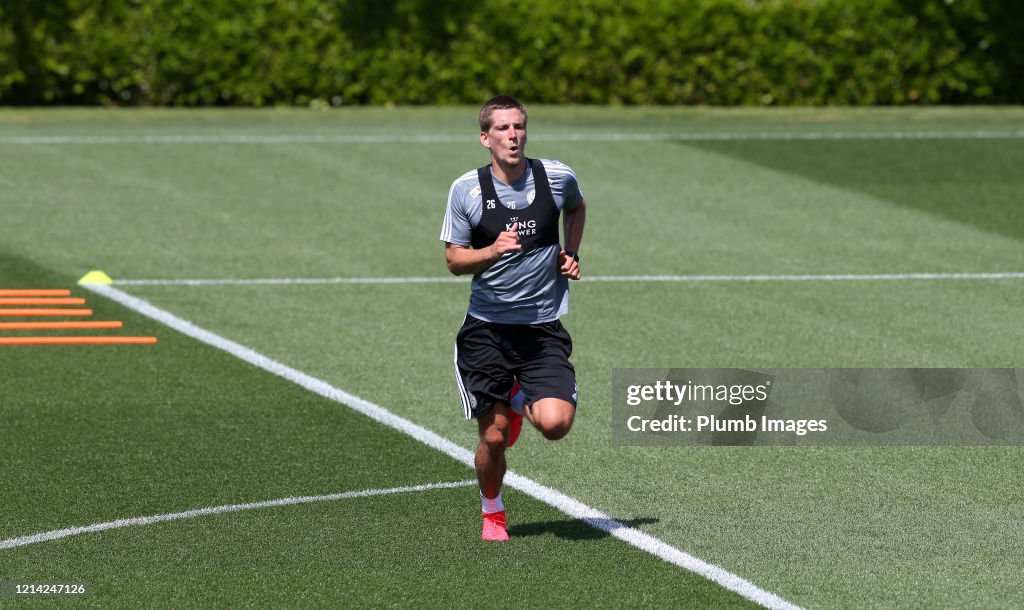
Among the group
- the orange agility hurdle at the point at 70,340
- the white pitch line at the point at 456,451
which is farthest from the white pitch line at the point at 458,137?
the orange agility hurdle at the point at 70,340

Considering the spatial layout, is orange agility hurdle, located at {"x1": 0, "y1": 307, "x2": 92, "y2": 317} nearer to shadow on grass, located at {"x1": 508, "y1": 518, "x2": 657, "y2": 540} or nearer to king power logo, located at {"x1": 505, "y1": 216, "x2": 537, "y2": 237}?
shadow on grass, located at {"x1": 508, "y1": 518, "x2": 657, "y2": 540}

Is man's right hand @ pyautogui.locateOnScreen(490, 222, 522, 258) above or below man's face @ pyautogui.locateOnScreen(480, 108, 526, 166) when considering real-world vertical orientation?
below

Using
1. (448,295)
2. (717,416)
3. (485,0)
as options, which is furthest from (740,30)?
(717,416)

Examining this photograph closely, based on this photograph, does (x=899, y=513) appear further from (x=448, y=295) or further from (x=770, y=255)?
(x=770, y=255)

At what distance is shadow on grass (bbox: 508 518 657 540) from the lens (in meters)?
8.43

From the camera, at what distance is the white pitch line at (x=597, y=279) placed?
15414 millimetres

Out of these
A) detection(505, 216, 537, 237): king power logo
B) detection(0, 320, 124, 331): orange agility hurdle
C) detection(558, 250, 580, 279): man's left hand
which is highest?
detection(505, 216, 537, 237): king power logo

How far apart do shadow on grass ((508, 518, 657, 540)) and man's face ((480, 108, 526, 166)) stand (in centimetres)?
185

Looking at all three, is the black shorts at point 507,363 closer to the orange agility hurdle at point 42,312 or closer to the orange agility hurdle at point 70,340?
the orange agility hurdle at point 70,340

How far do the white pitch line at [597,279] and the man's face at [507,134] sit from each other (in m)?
7.53

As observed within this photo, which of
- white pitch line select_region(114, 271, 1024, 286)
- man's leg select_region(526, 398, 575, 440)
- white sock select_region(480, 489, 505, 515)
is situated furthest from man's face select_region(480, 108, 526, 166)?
white pitch line select_region(114, 271, 1024, 286)

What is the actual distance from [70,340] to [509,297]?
5874 millimetres

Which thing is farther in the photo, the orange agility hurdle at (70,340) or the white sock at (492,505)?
the orange agility hurdle at (70,340)

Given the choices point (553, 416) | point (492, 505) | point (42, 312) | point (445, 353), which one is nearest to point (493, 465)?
point (492, 505)
